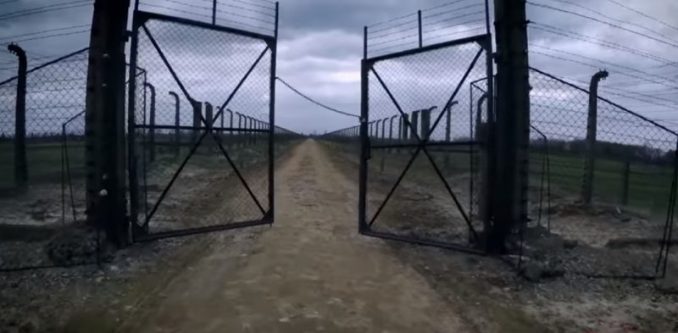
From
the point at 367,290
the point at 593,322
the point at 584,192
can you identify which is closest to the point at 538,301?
the point at 593,322

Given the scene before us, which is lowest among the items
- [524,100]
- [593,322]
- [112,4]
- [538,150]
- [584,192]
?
[593,322]

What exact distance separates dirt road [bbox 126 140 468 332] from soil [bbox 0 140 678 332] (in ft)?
0.04

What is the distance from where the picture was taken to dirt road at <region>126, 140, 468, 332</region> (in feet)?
16.6

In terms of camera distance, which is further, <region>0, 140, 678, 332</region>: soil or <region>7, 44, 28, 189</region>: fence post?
<region>7, 44, 28, 189</region>: fence post

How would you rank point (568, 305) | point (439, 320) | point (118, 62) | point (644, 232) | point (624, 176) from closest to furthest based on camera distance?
point (439, 320) < point (568, 305) < point (118, 62) < point (644, 232) < point (624, 176)

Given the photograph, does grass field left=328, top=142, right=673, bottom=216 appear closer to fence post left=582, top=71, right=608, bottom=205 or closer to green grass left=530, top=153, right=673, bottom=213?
green grass left=530, top=153, right=673, bottom=213

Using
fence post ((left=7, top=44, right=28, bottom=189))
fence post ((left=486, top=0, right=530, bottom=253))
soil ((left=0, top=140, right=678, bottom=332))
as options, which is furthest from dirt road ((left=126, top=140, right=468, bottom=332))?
fence post ((left=7, top=44, right=28, bottom=189))

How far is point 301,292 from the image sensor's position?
5930 mm

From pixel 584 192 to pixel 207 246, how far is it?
25.8 ft

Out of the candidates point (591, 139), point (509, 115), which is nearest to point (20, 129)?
point (509, 115)

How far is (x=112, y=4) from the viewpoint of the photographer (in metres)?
7.67

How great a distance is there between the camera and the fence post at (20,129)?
36.2 ft

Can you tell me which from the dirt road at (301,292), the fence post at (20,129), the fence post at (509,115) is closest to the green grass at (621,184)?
the fence post at (509,115)

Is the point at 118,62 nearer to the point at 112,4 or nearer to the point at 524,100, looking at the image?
the point at 112,4
